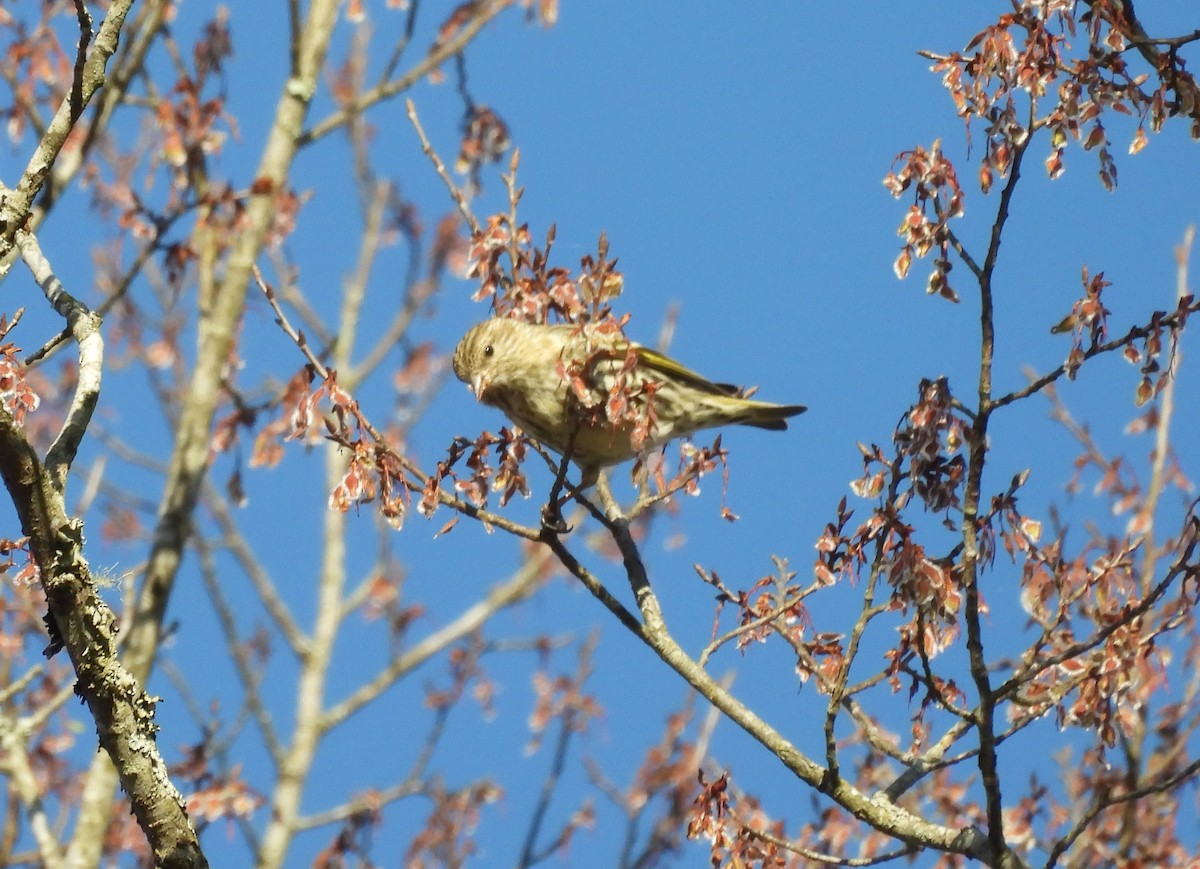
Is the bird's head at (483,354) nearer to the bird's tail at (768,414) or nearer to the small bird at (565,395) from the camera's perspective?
the small bird at (565,395)

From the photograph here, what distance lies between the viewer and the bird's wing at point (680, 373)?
17.7 ft

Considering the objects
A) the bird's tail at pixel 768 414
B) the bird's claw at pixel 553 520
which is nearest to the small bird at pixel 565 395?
the bird's tail at pixel 768 414

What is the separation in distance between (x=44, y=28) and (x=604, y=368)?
4.81 m

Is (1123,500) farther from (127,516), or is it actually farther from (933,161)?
(127,516)

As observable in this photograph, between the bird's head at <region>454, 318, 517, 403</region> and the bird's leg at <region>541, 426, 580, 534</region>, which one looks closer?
the bird's leg at <region>541, 426, 580, 534</region>

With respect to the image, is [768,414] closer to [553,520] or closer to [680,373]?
[680,373]

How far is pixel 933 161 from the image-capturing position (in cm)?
347

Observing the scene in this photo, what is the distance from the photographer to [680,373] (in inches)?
212

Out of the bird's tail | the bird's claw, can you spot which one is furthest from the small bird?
the bird's claw

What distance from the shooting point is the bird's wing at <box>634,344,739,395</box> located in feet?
17.7

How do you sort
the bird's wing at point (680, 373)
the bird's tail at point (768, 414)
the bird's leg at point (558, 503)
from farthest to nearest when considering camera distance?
the bird's tail at point (768, 414), the bird's wing at point (680, 373), the bird's leg at point (558, 503)

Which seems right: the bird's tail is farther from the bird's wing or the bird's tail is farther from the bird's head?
the bird's head

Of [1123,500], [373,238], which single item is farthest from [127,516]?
[1123,500]

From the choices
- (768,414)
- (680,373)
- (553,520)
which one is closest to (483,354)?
(680,373)
